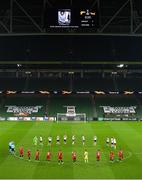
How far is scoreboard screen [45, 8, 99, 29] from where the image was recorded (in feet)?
137

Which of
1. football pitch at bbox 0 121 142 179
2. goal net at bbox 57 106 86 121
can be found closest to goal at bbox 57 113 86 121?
goal net at bbox 57 106 86 121

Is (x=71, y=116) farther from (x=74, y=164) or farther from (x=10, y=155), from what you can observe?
(x=74, y=164)

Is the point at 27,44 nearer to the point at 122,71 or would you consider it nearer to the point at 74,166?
the point at 122,71

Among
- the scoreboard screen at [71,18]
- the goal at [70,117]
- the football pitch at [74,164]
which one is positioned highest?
the scoreboard screen at [71,18]

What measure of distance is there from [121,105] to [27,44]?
1866 centimetres

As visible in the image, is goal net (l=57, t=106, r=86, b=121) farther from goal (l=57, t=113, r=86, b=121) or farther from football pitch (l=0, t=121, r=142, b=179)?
football pitch (l=0, t=121, r=142, b=179)

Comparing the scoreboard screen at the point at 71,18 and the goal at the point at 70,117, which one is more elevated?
the scoreboard screen at the point at 71,18

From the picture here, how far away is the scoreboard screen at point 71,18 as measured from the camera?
137 ft

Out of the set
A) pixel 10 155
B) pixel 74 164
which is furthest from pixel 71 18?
pixel 74 164

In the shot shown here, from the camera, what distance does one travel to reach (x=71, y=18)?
42.1 metres

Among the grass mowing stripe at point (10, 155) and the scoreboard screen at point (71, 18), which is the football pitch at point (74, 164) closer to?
the grass mowing stripe at point (10, 155)

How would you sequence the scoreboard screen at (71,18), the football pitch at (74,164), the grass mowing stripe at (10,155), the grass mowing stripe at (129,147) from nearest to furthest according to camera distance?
1. the football pitch at (74,164)
2. the grass mowing stripe at (129,147)
3. the grass mowing stripe at (10,155)
4. the scoreboard screen at (71,18)

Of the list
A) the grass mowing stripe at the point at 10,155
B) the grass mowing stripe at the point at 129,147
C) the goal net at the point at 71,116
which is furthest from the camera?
the goal net at the point at 71,116

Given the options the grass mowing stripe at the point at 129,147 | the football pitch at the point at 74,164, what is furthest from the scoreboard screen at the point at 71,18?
the grass mowing stripe at the point at 129,147
